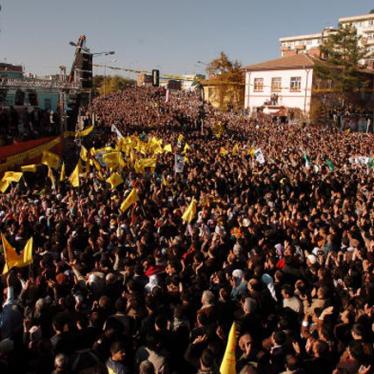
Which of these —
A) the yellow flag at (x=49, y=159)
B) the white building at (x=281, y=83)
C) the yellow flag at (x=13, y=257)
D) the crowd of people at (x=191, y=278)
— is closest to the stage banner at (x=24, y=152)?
the yellow flag at (x=49, y=159)

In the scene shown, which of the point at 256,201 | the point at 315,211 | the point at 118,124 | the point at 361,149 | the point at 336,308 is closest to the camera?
the point at 336,308

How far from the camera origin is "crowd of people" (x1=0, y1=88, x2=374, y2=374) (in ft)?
13.8

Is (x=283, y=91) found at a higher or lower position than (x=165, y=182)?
higher

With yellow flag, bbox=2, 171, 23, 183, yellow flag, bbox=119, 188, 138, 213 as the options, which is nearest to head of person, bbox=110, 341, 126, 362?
yellow flag, bbox=119, 188, 138, 213

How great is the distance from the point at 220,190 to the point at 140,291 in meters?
7.29

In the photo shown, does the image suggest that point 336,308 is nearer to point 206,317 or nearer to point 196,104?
point 206,317

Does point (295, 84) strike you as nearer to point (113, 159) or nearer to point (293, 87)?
point (293, 87)

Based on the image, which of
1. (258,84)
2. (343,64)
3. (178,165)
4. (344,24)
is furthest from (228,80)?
(178,165)

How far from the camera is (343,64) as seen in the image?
140 feet

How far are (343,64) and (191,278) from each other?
41346 mm

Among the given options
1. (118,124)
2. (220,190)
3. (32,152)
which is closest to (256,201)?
(220,190)

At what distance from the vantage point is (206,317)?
4699 mm

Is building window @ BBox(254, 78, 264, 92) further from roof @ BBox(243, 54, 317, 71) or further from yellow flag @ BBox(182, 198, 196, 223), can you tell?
yellow flag @ BBox(182, 198, 196, 223)

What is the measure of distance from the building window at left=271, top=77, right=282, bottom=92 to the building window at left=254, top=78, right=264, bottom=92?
118 cm
